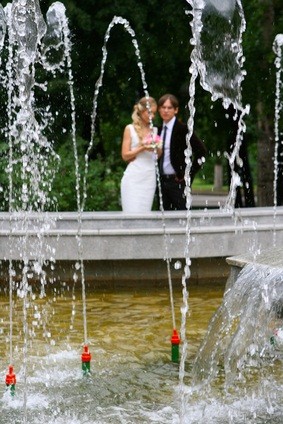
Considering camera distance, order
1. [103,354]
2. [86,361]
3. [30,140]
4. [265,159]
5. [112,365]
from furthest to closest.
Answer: [265,159] < [30,140] < [103,354] < [112,365] < [86,361]

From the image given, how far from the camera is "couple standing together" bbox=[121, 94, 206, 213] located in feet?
32.9

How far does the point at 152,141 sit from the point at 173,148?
0.23m

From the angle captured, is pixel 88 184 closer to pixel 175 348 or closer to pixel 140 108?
pixel 140 108

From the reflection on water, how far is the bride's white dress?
4.65 feet

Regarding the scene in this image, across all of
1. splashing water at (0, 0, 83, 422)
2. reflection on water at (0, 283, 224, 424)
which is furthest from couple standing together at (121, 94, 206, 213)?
reflection on water at (0, 283, 224, 424)

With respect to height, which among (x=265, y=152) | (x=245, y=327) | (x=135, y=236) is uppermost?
(x=265, y=152)

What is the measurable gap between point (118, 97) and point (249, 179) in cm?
327

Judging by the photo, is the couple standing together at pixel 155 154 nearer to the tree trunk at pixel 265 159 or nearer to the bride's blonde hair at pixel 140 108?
the bride's blonde hair at pixel 140 108

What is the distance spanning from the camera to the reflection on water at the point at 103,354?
5648 mm

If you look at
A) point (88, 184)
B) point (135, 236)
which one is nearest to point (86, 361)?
point (135, 236)

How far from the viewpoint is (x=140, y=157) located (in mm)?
10438

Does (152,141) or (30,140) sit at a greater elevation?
(30,140)

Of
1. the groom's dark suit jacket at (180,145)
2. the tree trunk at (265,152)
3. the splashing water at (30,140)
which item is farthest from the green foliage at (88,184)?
the tree trunk at (265,152)

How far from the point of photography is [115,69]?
53.3 feet
